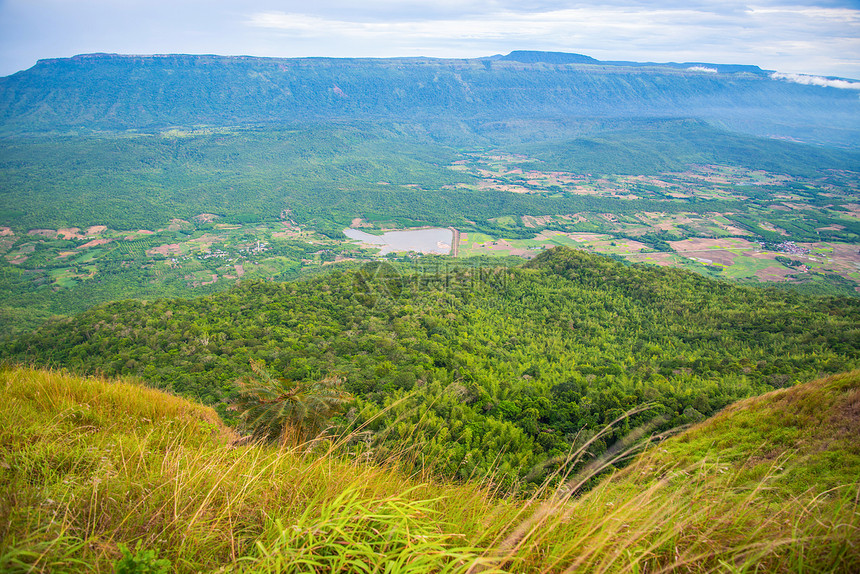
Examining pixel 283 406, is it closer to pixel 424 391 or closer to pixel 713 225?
pixel 424 391


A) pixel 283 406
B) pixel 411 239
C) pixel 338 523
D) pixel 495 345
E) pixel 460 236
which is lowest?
pixel 411 239

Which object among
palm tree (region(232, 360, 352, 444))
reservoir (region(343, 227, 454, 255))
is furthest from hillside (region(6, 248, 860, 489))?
reservoir (region(343, 227, 454, 255))

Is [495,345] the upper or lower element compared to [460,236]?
upper

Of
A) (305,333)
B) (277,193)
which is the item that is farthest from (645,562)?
(277,193)

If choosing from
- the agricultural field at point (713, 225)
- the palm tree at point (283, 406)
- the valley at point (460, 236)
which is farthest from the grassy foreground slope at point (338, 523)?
the agricultural field at point (713, 225)

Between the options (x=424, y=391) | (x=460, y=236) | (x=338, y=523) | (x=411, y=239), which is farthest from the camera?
(x=460, y=236)

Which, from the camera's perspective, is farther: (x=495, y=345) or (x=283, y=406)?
(x=495, y=345)

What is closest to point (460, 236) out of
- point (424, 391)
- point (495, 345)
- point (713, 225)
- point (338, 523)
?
point (713, 225)

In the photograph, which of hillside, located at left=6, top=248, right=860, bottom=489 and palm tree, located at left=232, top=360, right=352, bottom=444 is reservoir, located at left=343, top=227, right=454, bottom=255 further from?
palm tree, located at left=232, top=360, right=352, bottom=444
